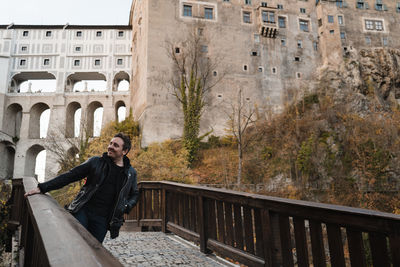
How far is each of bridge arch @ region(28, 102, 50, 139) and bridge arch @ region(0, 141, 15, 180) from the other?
2.88 meters

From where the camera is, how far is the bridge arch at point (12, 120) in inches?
1346

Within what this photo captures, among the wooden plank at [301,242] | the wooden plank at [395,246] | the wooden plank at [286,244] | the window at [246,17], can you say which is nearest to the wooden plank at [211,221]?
the wooden plank at [286,244]

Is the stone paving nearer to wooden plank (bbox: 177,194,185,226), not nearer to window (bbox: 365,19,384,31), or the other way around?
wooden plank (bbox: 177,194,185,226)

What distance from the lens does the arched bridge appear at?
1104mm

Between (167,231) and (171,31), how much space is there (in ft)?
80.3

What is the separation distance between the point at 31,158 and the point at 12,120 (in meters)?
5.62

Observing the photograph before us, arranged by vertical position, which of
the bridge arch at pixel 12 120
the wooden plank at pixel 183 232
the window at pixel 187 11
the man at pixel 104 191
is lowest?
the wooden plank at pixel 183 232

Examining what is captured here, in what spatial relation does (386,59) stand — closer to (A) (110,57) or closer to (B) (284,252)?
(A) (110,57)

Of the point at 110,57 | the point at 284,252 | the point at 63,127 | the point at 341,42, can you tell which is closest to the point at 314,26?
the point at 341,42

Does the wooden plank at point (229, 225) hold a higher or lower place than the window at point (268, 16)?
lower

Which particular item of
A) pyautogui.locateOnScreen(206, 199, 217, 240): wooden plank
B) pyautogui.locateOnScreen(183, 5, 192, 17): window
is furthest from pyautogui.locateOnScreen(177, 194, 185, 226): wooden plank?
pyautogui.locateOnScreen(183, 5, 192, 17): window

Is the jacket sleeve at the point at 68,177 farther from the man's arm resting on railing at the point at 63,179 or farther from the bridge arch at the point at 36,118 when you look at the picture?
the bridge arch at the point at 36,118

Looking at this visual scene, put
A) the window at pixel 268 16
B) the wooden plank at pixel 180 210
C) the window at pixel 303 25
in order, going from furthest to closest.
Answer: the window at pixel 303 25
the window at pixel 268 16
the wooden plank at pixel 180 210

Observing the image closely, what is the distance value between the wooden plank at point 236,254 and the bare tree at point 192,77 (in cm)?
1870
